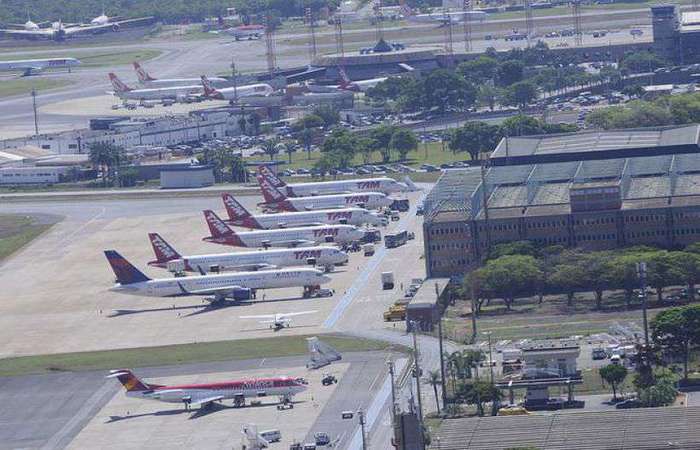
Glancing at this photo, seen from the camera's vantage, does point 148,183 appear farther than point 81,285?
Yes

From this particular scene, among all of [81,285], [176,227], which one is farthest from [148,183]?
Answer: [81,285]

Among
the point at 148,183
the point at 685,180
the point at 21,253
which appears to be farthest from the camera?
the point at 148,183

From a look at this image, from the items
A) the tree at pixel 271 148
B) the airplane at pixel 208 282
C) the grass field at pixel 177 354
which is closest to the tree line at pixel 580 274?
the grass field at pixel 177 354

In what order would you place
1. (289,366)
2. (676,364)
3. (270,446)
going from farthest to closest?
(289,366) < (676,364) < (270,446)

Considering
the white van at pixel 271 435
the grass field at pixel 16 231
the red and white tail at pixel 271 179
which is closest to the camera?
the white van at pixel 271 435

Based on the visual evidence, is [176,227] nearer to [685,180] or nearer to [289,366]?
[685,180]

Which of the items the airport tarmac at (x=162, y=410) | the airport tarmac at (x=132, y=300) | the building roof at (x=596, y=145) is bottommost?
the airport tarmac at (x=132, y=300)

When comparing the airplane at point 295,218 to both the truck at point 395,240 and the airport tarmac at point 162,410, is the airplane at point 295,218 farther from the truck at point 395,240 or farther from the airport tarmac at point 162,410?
the airport tarmac at point 162,410
